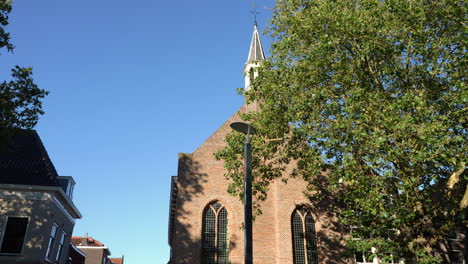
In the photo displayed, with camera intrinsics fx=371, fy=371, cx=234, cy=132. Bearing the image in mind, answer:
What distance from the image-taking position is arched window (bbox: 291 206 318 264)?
22525mm

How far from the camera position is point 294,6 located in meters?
18.5

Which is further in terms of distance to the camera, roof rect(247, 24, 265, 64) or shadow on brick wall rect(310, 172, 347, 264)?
roof rect(247, 24, 265, 64)

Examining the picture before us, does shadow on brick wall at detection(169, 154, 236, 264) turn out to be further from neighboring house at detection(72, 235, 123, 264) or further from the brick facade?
neighboring house at detection(72, 235, 123, 264)

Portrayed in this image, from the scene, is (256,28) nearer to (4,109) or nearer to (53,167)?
(53,167)

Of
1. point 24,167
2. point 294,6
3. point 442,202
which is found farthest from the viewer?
point 24,167

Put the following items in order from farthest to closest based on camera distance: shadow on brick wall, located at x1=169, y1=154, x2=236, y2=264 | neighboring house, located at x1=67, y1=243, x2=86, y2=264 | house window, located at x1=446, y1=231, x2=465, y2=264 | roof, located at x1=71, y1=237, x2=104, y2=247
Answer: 1. roof, located at x1=71, y1=237, x2=104, y2=247
2. neighboring house, located at x1=67, y1=243, x2=86, y2=264
3. house window, located at x1=446, y1=231, x2=465, y2=264
4. shadow on brick wall, located at x1=169, y1=154, x2=236, y2=264

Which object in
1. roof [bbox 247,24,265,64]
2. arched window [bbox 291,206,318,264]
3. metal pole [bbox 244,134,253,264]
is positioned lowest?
metal pole [bbox 244,134,253,264]

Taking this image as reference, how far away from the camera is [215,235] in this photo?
2234 cm

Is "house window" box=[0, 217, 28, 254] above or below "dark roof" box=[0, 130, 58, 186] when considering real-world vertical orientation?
below

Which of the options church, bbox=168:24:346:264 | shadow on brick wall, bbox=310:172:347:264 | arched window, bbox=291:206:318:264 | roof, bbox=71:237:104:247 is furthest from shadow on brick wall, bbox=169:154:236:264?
roof, bbox=71:237:104:247

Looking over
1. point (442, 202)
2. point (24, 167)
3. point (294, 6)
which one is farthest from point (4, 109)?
point (442, 202)

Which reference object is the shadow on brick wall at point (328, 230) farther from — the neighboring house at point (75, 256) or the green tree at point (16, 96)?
the neighboring house at point (75, 256)

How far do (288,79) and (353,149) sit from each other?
4239 mm

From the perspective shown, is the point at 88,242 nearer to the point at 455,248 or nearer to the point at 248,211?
the point at 455,248
